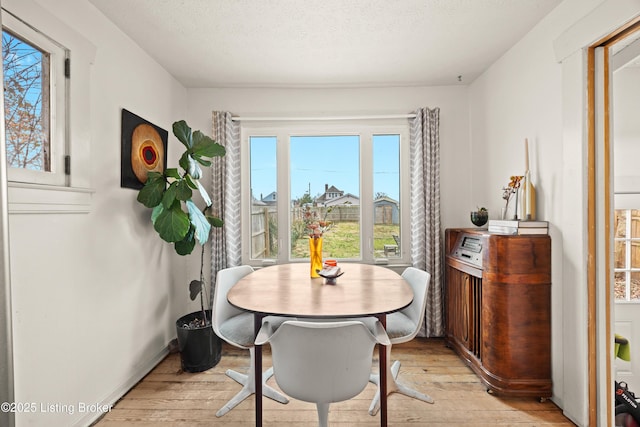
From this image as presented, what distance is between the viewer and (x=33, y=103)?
66.1 inches

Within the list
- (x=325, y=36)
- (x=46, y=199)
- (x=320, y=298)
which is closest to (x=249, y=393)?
(x=320, y=298)

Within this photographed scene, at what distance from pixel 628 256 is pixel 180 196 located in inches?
124

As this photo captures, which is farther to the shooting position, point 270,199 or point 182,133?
point 270,199

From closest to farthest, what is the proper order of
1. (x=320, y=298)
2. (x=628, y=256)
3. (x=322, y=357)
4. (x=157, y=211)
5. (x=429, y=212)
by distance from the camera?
(x=322, y=357)
(x=320, y=298)
(x=628, y=256)
(x=157, y=211)
(x=429, y=212)

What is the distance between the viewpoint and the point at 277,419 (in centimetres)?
199

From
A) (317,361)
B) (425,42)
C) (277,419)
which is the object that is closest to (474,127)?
(425,42)

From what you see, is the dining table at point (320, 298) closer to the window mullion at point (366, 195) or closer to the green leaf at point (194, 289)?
the green leaf at point (194, 289)

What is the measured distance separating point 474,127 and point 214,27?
8.32ft

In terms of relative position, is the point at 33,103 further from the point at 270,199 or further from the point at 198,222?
the point at 270,199

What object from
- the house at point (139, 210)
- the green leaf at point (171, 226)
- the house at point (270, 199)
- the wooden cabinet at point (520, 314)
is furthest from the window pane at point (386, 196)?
the green leaf at point (171, 226)

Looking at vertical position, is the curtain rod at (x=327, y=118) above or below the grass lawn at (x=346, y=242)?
above

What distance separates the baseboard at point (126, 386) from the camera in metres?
1.93

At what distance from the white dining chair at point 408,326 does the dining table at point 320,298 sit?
136mm

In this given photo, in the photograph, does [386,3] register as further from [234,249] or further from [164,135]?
[234,249]
